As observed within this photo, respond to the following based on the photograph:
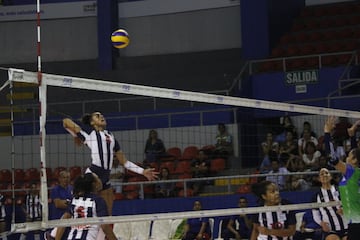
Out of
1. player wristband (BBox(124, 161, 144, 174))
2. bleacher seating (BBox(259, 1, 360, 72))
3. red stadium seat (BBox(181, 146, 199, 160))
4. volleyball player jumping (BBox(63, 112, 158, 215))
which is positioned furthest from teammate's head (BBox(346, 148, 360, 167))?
bleacher seating (BBox(259, 1, 360, 72))

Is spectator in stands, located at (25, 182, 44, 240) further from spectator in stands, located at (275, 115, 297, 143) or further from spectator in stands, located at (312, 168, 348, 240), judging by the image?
spectator in stands, located at (312, 168, 348, 240)

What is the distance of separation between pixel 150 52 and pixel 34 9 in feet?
12.7

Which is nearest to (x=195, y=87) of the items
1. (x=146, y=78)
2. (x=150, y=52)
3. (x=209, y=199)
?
(x=146, y=78)

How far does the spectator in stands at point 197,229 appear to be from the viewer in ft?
47.5

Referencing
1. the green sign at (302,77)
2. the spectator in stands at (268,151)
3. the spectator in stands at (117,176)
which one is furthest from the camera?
the green sign at (302,77)

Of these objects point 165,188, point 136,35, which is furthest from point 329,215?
point 136,35

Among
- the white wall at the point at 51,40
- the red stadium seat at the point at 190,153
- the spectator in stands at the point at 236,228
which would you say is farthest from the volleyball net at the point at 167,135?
the white wall at the point at 51,40

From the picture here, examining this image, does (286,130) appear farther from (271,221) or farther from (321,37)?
(271,221)

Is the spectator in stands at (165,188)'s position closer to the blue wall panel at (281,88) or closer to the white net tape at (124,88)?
the blue wall panel at (281,88)

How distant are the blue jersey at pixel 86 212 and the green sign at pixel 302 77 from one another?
1097 cm

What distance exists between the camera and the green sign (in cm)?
1844

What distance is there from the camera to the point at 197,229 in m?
14.7

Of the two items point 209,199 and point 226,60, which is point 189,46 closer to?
point 226,60

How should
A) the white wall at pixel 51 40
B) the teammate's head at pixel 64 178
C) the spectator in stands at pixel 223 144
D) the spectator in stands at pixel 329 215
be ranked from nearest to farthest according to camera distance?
the spectator in stands at pixel 329 215, the teammate's head at pixel 64 178, the spectator in stands at pixel 223 144, the white wall at pixel 51 40
